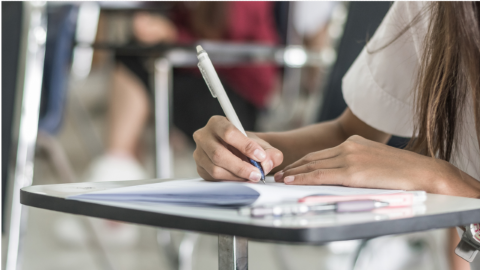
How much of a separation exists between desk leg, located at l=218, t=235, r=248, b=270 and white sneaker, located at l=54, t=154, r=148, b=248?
1.47 metres

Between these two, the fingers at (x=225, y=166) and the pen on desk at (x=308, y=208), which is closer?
the pen on desk at (x=308, y=208)

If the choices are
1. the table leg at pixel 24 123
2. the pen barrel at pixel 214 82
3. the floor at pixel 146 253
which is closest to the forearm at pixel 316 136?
the pen barrel at pixel 214 82

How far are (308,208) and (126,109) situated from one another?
192cm

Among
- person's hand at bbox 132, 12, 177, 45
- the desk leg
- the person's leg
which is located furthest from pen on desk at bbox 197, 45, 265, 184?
the person's leg

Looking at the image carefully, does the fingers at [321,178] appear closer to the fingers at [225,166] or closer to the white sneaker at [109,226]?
the fingers at [225,166]

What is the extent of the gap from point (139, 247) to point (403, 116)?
136cm

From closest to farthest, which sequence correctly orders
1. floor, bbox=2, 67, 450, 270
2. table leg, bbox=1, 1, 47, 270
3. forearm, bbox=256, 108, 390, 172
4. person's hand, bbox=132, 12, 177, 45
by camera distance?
1. forearm, bbox=256, 108, 390, 172
2. table leg, bbox=1, 1, 47, 270
3. floor, bbox=2, 67, 450, 270
4. person's hand, bbox=132, 12, 177, 45

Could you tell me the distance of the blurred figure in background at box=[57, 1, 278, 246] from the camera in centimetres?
180

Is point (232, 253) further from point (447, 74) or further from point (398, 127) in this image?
point (398, 127)

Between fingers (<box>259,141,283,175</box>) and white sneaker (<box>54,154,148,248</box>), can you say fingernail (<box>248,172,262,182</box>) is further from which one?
white sneaker (<box>54,154,148,248</box>)

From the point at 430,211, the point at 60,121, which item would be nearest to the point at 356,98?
the point at 430,211

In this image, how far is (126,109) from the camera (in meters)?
2.15

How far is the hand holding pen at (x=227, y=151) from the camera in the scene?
0.44 m

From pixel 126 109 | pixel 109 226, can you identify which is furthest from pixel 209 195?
pixel 126 109
